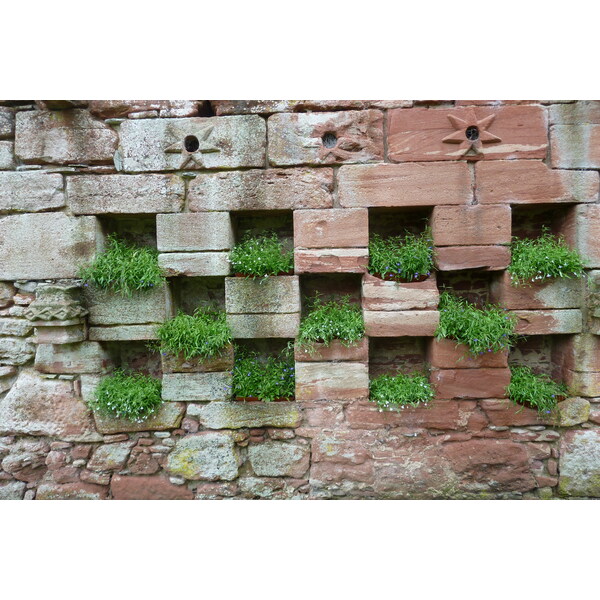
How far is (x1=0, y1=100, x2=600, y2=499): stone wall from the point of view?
3.45 m

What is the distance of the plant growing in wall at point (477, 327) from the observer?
133 inches

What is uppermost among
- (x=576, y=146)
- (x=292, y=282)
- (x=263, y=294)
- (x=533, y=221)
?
(x=576, y=146)

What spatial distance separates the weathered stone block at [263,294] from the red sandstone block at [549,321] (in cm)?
224

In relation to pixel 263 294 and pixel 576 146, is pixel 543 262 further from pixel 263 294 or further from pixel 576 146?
pixel 263 294

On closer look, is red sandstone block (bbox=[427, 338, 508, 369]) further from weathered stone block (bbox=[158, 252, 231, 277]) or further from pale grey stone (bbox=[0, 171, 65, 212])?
pale grey stone (bbox=[0, 171, 65, 212])

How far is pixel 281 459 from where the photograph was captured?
364 cm

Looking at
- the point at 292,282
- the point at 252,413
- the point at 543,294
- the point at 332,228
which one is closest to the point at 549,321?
the point at 543,294

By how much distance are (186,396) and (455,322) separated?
2788 millimetres

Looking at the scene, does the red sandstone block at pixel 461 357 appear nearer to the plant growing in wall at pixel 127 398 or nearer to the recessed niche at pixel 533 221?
the recessed niche at pixel 533 221

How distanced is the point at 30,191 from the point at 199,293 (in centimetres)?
191

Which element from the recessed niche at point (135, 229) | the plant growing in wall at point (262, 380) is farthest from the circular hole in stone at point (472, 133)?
the recessed niche at point (135, 229)

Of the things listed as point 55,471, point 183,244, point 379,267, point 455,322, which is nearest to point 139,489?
point 55,471

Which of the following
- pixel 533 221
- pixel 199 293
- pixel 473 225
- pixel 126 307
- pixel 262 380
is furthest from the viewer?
pixel 199 293

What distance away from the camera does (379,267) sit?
11.5ft
